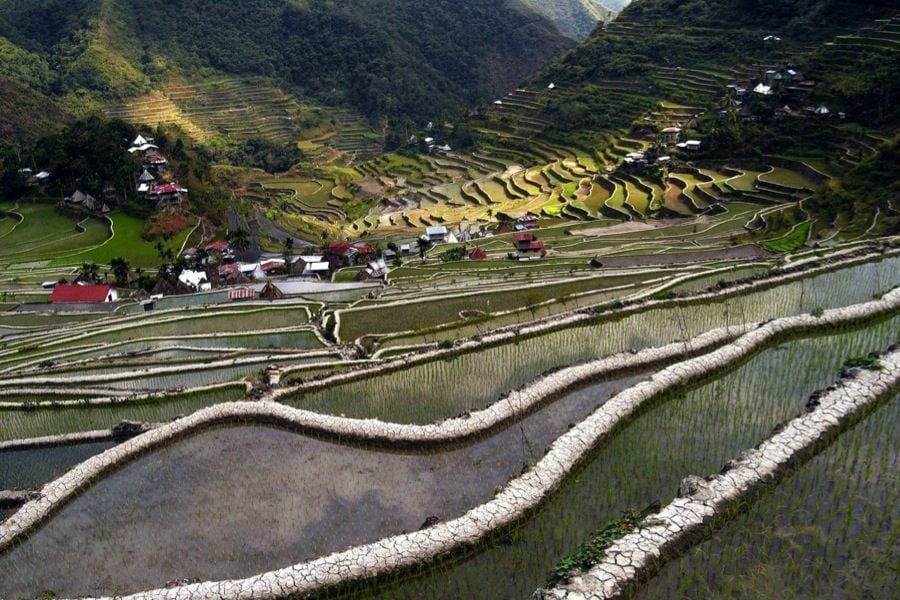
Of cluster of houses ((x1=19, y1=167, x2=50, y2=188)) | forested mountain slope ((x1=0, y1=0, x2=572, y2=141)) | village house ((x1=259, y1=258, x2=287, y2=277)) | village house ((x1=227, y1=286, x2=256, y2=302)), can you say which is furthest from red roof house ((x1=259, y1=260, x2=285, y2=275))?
forested mountain slope ((x1=0, y1=0, x2=572, y2=141))

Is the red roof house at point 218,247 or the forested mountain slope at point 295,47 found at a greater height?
the forested mountain slope at point 295,47

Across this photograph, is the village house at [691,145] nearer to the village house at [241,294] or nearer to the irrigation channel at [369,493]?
the village house at [241,294]

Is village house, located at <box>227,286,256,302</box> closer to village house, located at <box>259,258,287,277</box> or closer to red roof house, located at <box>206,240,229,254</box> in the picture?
village house, located at <box>259,258,287,277</box>

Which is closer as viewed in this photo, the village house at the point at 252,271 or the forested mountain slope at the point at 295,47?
the village house at the point at 252,271

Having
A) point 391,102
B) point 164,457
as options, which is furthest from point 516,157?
point 164,457

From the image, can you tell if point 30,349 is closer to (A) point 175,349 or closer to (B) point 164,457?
(A) point 175,349

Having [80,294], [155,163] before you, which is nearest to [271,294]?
[80,294]

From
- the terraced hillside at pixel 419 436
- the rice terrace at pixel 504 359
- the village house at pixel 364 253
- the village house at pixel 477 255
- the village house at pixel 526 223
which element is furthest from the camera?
the village house at pixel 526 223

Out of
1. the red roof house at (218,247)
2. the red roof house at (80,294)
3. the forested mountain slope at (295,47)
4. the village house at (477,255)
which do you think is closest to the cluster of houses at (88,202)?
the red roof house at (218,247)
